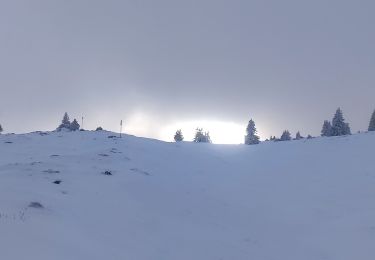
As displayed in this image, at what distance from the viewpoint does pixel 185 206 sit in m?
30.5

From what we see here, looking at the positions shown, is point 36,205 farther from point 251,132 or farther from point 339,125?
point 251,132

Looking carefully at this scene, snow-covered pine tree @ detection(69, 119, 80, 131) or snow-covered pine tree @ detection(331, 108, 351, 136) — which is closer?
snow-covered pine tree @ detection(331, 108, 351, 136)

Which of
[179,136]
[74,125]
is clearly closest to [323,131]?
[179,136]

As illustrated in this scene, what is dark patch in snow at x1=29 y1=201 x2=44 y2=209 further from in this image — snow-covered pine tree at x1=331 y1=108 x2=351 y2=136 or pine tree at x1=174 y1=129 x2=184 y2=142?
pine tree at x1=174 y1=129 x2=184 y2=142

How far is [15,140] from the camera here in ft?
197

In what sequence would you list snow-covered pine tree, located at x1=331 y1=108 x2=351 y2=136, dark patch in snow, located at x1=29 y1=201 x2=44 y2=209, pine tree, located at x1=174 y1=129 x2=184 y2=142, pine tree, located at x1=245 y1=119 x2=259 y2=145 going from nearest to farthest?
dark patch in snow, located at x1=29 y1=201 x2=44 y2=209, snow-covered pine tree, located at x1=331 y1=108 x2=351 y2=136, pine tree, located at x1=245 y1=119 x2=259 y2=145, pine tree, located at x1=174 y1=129 x2=184 y2=142

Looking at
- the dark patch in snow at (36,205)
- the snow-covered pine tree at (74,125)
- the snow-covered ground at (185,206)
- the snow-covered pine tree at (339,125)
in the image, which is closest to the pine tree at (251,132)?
the snow-covered pine tree at (339,125)

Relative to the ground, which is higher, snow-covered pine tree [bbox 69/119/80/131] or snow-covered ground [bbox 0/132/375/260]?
snow-covered pine tree [bbox 69/119/80/131]

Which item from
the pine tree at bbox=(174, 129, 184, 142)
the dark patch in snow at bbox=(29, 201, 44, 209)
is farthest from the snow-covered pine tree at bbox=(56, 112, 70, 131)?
the dark patch in snow at bbox=(29, 201, 44, 209)

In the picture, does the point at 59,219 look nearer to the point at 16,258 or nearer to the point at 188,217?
the point at 16,258

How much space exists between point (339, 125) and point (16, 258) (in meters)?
77.0

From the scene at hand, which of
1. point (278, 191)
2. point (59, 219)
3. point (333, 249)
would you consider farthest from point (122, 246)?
point (278, 191)

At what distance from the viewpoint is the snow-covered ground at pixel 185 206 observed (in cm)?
1959

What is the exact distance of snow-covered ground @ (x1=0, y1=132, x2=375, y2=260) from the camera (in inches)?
771
